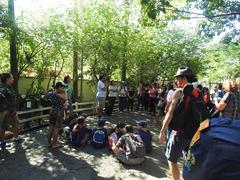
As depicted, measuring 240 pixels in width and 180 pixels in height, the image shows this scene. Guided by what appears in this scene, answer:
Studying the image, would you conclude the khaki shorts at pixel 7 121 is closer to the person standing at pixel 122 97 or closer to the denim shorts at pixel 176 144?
the denim shorts at pixel 176 144

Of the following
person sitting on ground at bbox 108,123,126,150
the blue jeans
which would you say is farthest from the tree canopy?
the blue jeans

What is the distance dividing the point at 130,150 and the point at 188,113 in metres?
2.54

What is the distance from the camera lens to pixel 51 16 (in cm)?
1241

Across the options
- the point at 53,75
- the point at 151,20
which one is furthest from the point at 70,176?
the point at 53,75

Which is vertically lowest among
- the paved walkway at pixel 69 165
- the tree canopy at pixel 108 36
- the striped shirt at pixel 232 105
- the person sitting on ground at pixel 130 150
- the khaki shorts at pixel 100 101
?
the paved walkway at pixel 69 165

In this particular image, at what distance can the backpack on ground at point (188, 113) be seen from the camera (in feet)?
13.1

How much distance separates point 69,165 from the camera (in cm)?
601

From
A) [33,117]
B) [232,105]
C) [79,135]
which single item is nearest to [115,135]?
[79,135]

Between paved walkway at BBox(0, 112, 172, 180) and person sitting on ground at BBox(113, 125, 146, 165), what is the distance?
14 centimetres

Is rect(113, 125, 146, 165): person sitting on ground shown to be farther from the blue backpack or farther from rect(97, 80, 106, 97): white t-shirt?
rect(97, 80, 106, 97): white t-shirt

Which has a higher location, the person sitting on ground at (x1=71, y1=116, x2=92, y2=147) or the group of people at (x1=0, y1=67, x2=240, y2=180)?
the group of people at (x1=0, y1=67, x2=240, y2=180)

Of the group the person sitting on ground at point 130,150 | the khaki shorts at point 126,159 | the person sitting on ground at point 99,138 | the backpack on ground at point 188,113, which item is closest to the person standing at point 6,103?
the person sitting on ground at point 99,138

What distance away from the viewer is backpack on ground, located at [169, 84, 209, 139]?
13.1 ft

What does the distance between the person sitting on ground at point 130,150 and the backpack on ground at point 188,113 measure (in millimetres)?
2377
